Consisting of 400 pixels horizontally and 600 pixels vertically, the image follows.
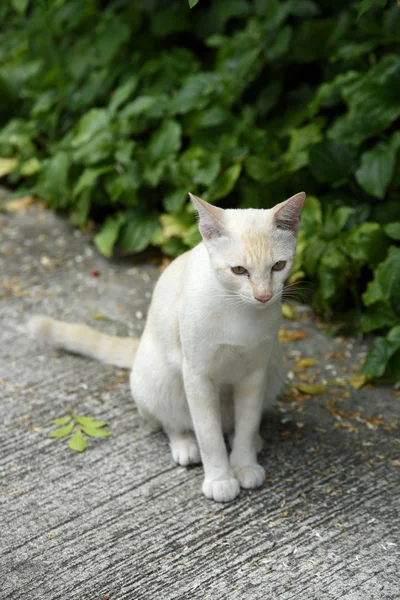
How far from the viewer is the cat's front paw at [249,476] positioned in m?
2.81

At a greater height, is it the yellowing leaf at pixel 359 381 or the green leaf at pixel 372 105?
the green leaf at pixel 372 105

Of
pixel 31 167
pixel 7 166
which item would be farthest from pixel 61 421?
pixel 7 166

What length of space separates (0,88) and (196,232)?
2.39 meters

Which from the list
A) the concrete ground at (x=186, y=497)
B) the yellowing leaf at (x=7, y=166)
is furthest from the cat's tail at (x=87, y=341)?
the yellowing leaf at (x=7, y=166)

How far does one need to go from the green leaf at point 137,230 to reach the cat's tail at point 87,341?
1.03 metres

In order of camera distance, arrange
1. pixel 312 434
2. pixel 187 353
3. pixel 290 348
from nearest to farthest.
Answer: pixel 187 353 → pixel 312 434 → pixel 290 348

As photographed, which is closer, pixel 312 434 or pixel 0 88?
pixel 312 434

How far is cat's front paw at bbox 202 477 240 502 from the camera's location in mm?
2730

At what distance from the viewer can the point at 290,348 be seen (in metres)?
3.81

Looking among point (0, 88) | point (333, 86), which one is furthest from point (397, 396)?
point (0, 88)

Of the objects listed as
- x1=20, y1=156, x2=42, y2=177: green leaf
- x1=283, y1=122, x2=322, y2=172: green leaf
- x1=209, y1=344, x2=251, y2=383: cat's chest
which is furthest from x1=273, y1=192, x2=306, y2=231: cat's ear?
x1=20, y1=156, x2=42, y2=177: green leaf

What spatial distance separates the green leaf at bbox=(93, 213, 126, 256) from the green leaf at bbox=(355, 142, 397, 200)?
147 cm

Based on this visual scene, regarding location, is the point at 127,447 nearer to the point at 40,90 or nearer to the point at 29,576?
the point at 29,576

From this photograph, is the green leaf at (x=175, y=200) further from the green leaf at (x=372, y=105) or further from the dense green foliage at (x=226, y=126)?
the green leaf at (x=372, y=105)
